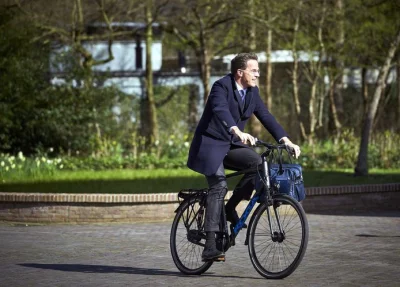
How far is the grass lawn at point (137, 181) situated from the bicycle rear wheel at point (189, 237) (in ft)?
22.1

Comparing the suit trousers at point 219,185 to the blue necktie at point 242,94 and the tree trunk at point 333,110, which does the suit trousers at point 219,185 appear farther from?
the tree trunk at point 333,110

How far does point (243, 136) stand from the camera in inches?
319

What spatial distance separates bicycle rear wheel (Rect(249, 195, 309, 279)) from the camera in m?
8.16

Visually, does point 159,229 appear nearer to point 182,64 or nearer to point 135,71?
point 135,71

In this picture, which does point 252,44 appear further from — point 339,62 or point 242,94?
point 242,94

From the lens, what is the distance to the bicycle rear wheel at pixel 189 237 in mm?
8883

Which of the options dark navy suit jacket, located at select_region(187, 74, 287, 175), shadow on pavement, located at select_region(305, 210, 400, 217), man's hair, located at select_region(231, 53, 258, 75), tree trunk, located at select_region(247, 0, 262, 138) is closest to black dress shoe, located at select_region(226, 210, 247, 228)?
dark navy suit jacket, located at select_region(187, 74, 287, 175)

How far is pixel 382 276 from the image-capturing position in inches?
342

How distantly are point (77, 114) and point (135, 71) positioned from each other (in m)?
8.96

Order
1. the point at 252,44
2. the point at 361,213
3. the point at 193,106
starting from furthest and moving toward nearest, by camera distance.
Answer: the point at 193,106 → the point at 252,44 → the point at 361,213

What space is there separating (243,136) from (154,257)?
2576 millimetres

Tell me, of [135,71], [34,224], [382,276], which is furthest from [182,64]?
[382,276]

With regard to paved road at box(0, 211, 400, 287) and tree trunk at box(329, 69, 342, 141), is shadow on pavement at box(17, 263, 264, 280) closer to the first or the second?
paved road at box(0, 211, 400, 287)

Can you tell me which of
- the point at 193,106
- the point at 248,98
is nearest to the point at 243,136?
the point at 248,98
